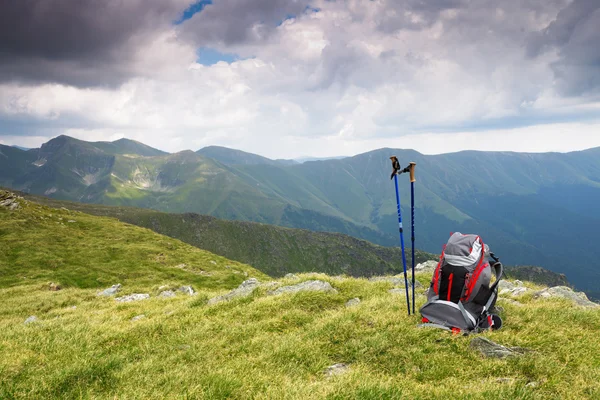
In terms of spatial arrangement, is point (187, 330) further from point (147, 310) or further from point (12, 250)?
point (12, 250)

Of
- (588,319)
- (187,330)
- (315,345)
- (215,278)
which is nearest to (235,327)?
(187,330)

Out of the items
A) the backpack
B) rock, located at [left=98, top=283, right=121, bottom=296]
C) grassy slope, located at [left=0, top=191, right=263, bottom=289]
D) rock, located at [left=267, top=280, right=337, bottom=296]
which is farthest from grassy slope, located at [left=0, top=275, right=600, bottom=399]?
grassy slope, located at [left=0, top=191, right=263, bottom=289]

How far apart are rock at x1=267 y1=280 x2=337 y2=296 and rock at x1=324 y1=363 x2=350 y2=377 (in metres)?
5.54

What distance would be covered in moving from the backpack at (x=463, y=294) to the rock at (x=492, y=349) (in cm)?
99

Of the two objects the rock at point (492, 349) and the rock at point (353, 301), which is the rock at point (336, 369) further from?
the rock at point (353, 301)

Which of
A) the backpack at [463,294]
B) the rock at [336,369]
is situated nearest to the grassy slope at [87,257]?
the backpack at [463,294]

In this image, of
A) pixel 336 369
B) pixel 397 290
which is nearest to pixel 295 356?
pixel 336 369

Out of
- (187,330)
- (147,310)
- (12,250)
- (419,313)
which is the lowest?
(12,250)

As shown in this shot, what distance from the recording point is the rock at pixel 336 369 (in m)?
6.81

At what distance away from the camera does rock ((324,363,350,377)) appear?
22.3ft

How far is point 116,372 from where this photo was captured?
672 cm

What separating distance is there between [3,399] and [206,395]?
3.79 m

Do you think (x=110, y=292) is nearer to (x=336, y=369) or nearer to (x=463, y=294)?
(x=336, y=369)

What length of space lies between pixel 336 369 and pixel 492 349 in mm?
3703
